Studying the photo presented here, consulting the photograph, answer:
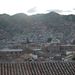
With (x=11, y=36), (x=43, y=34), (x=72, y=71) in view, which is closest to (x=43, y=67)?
(x=72, y=71)

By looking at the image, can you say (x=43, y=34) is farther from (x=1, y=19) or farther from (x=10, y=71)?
(x=10, y=71)

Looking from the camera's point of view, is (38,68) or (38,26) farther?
(38,26)

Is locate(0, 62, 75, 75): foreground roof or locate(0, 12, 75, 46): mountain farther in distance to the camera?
locate(0, 12, 75, 46): mountain

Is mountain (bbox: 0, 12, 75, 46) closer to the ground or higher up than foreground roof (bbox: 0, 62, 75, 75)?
closer to the ground

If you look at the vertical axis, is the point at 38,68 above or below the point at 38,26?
above
